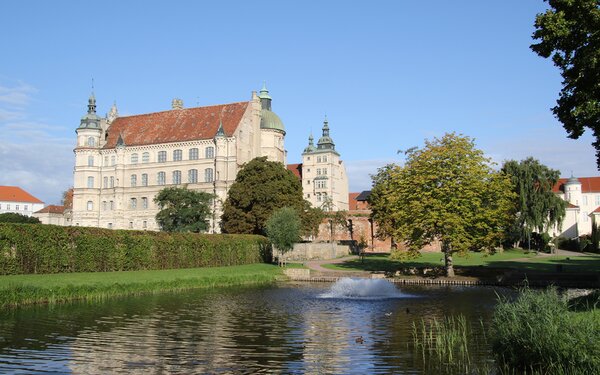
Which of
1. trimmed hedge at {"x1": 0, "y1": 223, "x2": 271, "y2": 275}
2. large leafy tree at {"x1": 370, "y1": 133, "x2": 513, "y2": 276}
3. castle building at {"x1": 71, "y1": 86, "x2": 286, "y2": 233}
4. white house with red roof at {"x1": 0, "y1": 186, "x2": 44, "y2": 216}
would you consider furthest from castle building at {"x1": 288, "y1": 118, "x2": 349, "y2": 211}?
large leafy tree at {"x1": 370, "y1": 133, "x2": 513, "y2": 276}

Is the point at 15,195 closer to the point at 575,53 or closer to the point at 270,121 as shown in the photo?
the point at 270,121

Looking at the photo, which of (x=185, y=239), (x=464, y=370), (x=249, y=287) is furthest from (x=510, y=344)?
(x=185, y=239)

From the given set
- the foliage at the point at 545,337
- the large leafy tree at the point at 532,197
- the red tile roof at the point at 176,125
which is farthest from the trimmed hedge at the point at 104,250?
the red tile roof at the point at 176,125

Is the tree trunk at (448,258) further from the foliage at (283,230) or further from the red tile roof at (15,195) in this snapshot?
the red tile roof at (15,195)

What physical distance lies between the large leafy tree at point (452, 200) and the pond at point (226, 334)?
425 inches

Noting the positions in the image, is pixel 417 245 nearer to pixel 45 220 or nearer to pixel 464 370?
pixel 464 370

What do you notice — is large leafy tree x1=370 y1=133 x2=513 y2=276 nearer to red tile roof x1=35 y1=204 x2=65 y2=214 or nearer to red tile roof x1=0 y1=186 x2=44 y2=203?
red tile roof x1=35 y1=204 x2=65 y2=214

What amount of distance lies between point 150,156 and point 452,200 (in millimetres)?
57828

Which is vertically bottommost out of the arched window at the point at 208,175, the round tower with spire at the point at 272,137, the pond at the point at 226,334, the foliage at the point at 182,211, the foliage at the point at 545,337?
the pond at the point at 226,334

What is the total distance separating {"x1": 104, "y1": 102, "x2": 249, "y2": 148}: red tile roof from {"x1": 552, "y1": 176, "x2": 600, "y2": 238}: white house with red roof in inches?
2285

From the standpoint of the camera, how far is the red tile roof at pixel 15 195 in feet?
462

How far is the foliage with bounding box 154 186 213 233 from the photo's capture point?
65.2 m

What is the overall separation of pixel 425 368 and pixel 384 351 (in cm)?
206

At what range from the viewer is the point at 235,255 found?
51344mm
